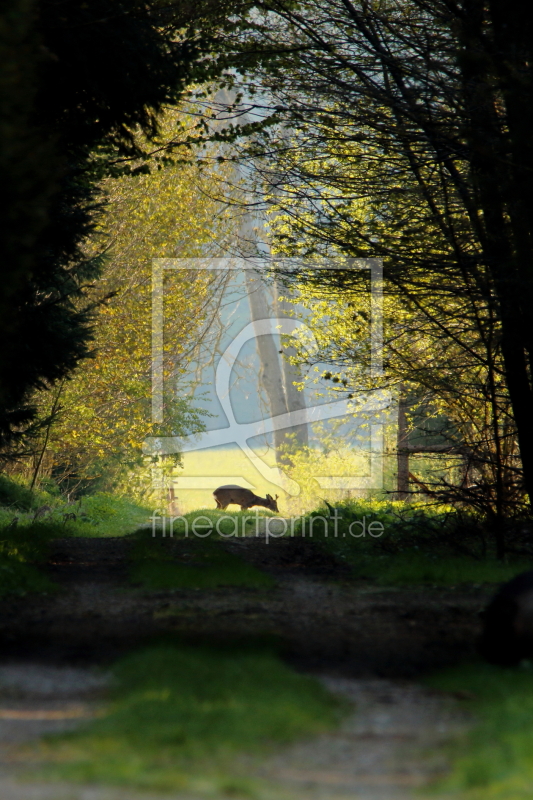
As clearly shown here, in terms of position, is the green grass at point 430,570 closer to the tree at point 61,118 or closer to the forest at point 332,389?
the forest at point 332,389

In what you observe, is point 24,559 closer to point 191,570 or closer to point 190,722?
point 191,570

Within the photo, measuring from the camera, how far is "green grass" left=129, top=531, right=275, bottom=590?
8.57 m

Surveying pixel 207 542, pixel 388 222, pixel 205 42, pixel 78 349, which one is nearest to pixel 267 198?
pixel 388 222

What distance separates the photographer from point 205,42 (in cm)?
945

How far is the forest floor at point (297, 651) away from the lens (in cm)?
318

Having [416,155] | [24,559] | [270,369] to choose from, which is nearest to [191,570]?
[24,559]

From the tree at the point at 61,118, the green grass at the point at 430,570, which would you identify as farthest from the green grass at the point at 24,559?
the green grass at the point at 430,570

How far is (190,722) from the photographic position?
147 inches

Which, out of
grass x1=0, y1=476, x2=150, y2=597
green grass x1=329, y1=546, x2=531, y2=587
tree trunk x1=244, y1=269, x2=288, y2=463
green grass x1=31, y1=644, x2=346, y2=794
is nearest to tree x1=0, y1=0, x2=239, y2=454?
grass x1=0, y1=476, x2=150, y2=597

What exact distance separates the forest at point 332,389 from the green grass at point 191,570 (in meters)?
0.07

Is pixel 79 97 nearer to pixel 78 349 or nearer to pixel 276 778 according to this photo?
pixel 78 349

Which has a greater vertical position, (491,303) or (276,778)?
(491,303)

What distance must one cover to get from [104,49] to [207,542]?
7.06 m

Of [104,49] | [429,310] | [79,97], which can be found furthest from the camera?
[429,310]
